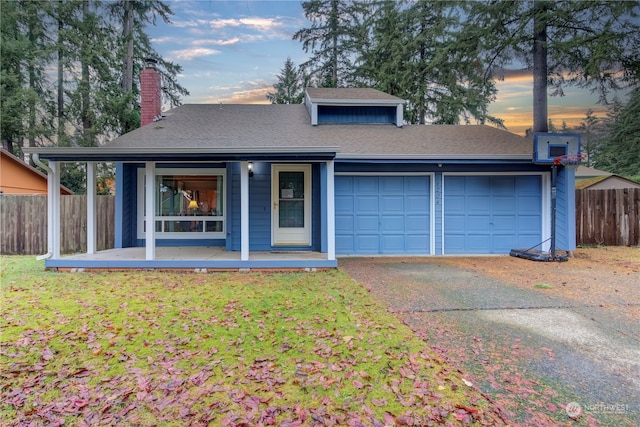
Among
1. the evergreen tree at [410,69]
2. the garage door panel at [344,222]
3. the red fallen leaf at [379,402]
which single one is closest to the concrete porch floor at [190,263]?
the garage door panel at [344,222]

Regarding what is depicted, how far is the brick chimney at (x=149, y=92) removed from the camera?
10258 mm

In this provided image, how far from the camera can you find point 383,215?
8.99 meters

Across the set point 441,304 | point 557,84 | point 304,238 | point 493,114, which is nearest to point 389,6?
point 493,114

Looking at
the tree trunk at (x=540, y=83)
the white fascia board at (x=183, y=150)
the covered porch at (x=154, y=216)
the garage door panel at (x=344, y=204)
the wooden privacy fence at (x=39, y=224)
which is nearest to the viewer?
the white fascia board at (x=183, y=150)

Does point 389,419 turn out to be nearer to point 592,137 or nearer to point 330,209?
point 330,209

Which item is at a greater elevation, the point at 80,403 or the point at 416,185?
the point at 416,185

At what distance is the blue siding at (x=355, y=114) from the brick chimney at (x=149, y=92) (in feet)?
16.7

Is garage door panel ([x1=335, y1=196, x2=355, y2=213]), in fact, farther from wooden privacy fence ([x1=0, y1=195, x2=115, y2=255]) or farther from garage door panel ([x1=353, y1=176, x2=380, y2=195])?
wooden privacy fence ([x1=0, y1=195, x2=115, y2=255])

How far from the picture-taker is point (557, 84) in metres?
10.5

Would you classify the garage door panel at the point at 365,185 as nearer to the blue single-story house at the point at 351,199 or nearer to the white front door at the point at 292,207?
the blue single-story house at the point at 351,199

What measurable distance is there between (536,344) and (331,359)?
2.06 meters

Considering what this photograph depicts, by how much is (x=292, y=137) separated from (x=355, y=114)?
3.28m

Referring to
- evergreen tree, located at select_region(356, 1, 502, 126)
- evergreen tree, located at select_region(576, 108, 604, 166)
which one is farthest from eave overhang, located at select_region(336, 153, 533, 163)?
evergreen tree, located at select_region(576, 108, 604, 166)

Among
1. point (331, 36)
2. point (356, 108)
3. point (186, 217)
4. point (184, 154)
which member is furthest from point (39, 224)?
point (331, 36)
